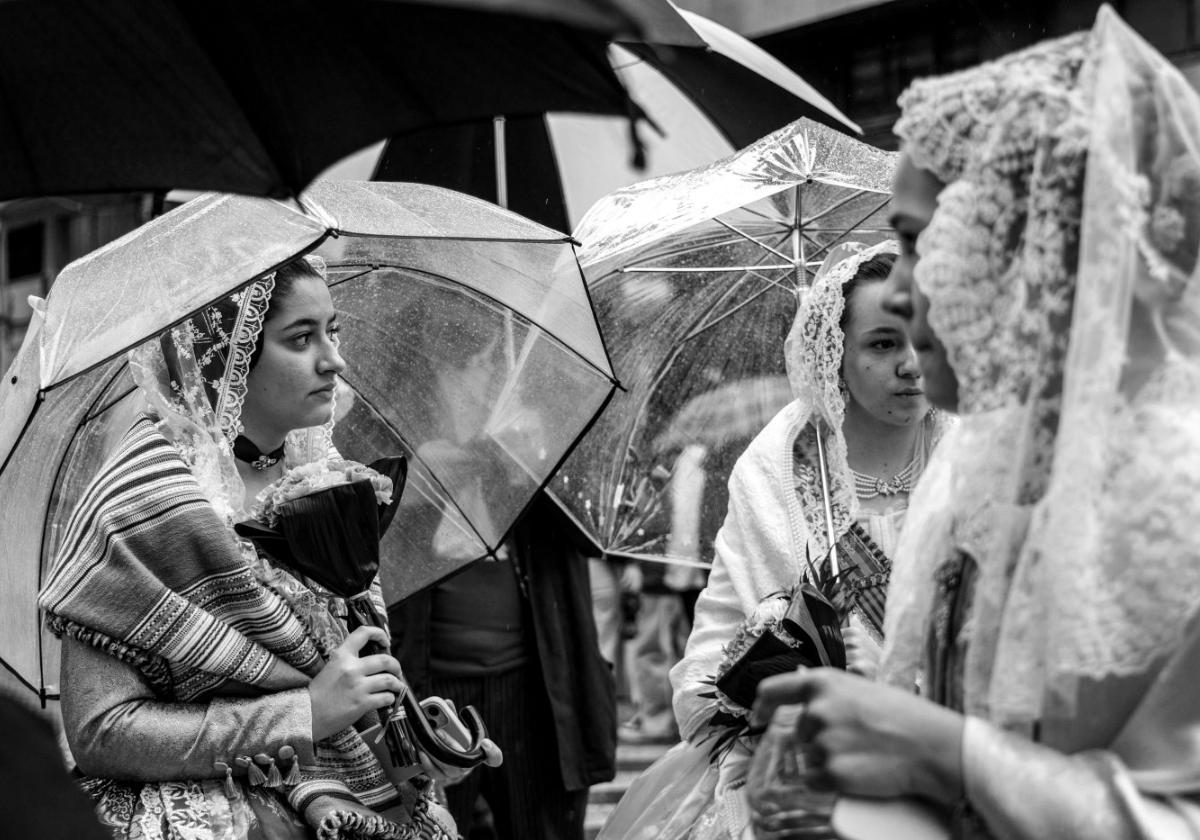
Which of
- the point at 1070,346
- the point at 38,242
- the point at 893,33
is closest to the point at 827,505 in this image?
the point at 1070,346

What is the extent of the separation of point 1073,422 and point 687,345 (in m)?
2.81

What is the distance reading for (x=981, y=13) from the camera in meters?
8.14

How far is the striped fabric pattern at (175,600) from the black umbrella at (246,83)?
0.68 metres

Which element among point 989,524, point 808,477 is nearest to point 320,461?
point 808,477

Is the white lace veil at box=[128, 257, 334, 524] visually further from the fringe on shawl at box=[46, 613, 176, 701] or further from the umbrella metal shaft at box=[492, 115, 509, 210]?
the umbrella metal shaft at box=[492, 115, 509, 210]

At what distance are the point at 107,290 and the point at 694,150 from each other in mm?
2651

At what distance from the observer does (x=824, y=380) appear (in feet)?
11.9

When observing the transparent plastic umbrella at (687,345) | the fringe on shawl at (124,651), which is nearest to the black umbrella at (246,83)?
the fringe on shawl at (124,651)

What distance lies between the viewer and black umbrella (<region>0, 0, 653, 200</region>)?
246cm

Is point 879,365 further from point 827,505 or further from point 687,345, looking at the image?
point 687,345

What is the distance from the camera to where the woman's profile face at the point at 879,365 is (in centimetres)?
359

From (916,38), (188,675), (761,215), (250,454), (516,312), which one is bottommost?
(188,675)

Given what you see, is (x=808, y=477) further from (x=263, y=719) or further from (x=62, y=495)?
(x=62, y=495)

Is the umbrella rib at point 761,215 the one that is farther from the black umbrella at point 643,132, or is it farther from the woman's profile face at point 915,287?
the woman's profile face at point 915,287
